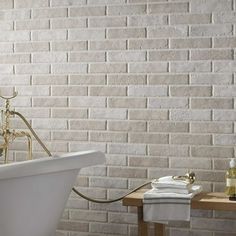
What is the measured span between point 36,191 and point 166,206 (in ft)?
2.37

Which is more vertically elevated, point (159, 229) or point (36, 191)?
point (36, 191)

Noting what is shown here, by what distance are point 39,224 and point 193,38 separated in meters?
1.43

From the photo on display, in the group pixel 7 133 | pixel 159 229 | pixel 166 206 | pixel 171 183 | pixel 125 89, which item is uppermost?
pixel 125 89

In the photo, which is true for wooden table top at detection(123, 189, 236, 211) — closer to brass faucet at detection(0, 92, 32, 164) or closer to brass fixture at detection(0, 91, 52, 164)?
brass fixture at detection(0, 91, 52, 164)

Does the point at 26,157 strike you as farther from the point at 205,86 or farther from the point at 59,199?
the point at 205,86

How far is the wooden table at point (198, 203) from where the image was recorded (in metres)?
3.03

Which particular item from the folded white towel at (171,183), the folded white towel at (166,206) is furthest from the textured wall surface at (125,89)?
the folded white towel at (166,206)

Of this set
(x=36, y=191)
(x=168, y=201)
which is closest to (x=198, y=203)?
(x=168, y=201)

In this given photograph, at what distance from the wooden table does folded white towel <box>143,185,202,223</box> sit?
0.04 metres

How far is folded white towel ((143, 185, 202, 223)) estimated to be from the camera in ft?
10.1

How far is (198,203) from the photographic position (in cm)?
305

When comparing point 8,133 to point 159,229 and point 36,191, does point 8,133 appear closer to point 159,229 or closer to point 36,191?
point 36,191

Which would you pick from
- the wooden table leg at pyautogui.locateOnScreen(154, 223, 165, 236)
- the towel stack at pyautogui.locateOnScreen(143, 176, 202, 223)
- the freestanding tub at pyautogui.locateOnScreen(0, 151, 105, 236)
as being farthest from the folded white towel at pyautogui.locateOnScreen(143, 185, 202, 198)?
the freestanding tub at pyautogui.locateOnScreen(0, 151, 105, 236)

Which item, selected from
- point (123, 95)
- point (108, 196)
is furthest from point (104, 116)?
point (108, 196)
